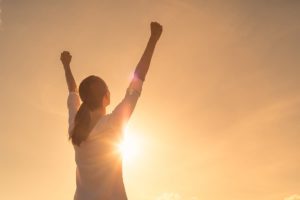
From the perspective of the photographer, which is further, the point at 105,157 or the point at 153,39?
the point at 153,39

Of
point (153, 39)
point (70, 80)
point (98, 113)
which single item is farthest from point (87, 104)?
point (70, 80)

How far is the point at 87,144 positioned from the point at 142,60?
1.24m

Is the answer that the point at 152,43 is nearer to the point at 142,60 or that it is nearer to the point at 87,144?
the point at 142,60

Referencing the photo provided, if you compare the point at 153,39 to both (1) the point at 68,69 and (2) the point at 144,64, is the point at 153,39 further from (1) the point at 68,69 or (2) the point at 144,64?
(1) the point at 68,69

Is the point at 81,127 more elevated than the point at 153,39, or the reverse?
the point at 153,39

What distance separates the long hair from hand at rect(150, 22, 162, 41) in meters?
0.89

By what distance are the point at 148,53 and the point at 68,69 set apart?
2.28m

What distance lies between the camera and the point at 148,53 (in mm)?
5098

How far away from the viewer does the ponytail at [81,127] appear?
16.4 ft

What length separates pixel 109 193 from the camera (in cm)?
493

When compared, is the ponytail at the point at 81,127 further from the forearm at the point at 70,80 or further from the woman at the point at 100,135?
the forearm at the point at 70,80

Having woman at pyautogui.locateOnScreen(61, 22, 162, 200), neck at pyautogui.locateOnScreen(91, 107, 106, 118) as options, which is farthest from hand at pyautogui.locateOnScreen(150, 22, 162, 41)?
neck at pyautogui.locateOnScreen(91, 107, 106, 118)

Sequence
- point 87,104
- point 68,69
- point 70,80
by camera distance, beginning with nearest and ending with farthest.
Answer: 1. point 87,104
2. point 70,80
3. point 68,69

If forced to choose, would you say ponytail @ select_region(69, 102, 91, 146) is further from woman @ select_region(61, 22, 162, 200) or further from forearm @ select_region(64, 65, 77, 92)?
forearm @ select_region(64, 65, 77, 92)
